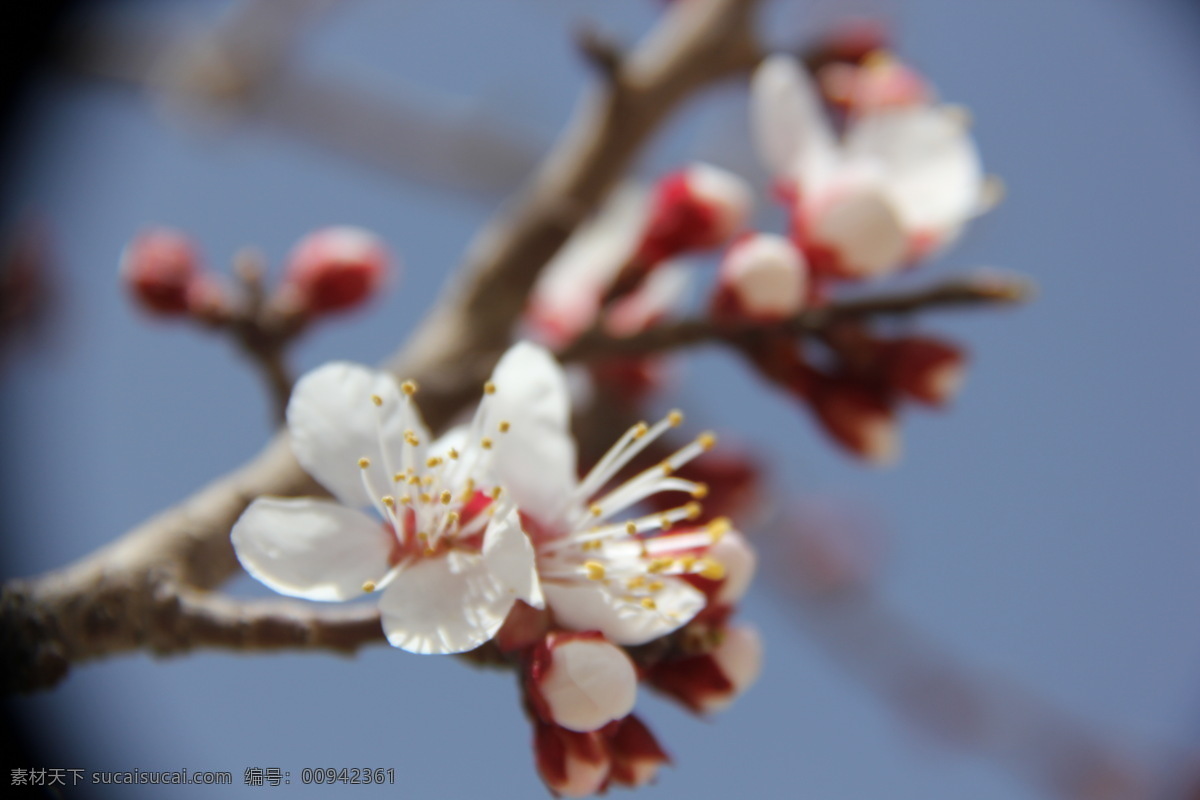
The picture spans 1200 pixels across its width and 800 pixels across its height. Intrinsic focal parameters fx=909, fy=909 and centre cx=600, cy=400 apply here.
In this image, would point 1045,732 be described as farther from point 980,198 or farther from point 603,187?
point 603,187

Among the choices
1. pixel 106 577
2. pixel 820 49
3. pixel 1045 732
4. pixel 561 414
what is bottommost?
pixel 1045 732

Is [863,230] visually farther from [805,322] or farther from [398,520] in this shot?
[398,520]

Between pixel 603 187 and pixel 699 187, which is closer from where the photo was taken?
pixel 699 187

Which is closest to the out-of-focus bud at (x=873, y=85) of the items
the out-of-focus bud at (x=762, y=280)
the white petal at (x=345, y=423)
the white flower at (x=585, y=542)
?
the out-of-focus bud at (x=762, y=280)


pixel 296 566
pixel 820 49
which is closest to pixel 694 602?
pixel 296 566

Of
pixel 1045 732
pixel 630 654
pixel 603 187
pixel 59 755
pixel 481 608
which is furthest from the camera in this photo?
pixel 1045 732

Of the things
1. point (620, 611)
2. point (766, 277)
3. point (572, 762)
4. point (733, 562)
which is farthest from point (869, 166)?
point (572, 762)

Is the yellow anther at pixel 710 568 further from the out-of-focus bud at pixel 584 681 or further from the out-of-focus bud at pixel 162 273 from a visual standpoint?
the out-of-focus bud at pixel 162 273

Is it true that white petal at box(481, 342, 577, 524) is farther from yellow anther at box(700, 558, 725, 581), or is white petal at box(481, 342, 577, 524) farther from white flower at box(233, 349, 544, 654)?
yellow anther at box(700, 558, 725, 581)
